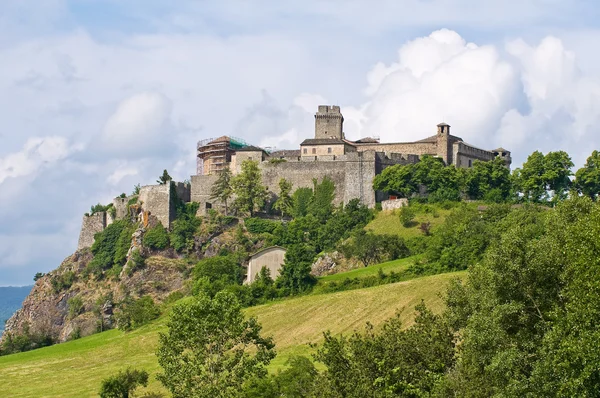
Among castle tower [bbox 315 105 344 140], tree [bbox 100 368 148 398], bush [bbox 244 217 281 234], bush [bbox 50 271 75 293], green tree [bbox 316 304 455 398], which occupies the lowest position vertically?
tree [bbox 100 368 148 398]

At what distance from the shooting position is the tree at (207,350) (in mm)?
43969

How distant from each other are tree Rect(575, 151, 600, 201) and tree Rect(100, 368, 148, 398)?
51117 millimetres

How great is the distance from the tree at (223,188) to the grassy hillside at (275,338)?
2486 centimetres

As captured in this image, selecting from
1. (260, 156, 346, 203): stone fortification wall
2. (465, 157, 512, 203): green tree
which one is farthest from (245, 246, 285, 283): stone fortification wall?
(465, 157, 512, 203): green tree

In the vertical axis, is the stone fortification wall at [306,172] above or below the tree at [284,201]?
above

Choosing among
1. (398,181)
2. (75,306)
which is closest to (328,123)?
(398,181)

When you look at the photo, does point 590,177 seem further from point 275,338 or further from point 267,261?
point 275,338

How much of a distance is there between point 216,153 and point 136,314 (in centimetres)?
3248

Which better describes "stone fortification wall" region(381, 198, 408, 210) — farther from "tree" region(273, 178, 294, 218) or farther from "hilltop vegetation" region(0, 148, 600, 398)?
"tree" region(273, 178, 294, 218)

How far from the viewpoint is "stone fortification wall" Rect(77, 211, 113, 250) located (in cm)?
10919

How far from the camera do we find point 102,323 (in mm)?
94750

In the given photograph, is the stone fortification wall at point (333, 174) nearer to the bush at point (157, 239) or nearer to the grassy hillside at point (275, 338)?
the bush at point (157, 239)

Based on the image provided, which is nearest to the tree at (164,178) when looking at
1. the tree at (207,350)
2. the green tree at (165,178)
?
the green tree at (165,178)

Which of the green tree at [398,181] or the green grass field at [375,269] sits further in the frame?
the green tree at [398,181]
